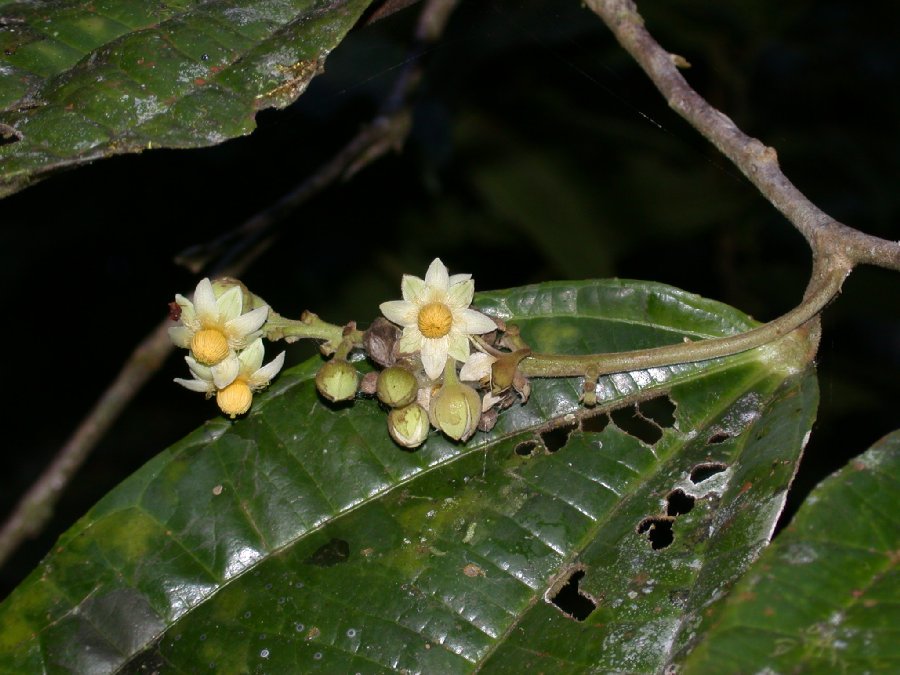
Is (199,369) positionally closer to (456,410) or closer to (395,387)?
(395,387)

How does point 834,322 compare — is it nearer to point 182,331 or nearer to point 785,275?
point 785,275

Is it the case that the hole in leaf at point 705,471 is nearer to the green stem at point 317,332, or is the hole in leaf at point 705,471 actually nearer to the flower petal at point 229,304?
the green stem at point 317,332

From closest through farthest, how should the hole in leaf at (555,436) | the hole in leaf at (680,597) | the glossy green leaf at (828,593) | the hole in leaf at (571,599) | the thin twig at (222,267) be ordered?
1. the glossy green leaf at (828,593)
2. the hole in leaf at (680,597)
3. the hole in leaf at (571,599)
4. the hole in leaf at (555,436)
5. the thin twig at (222,267)

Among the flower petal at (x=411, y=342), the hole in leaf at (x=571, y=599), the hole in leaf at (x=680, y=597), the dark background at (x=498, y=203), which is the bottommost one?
the dark background at (x=498, y=203)

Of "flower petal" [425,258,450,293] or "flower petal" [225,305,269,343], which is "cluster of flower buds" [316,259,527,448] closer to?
"flower petal" [425,258,450,293]

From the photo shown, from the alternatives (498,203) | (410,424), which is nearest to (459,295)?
(410,424)

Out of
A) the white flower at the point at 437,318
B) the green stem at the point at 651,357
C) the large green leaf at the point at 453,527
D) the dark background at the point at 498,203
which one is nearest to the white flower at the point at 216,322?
the large green leaf at the point at 453,527

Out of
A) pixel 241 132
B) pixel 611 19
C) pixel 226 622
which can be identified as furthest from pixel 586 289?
pixel 226 622

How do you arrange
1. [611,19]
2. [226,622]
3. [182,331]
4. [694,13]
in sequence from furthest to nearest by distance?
[694,13] < [611,19] < [182,331] < [226,622]
